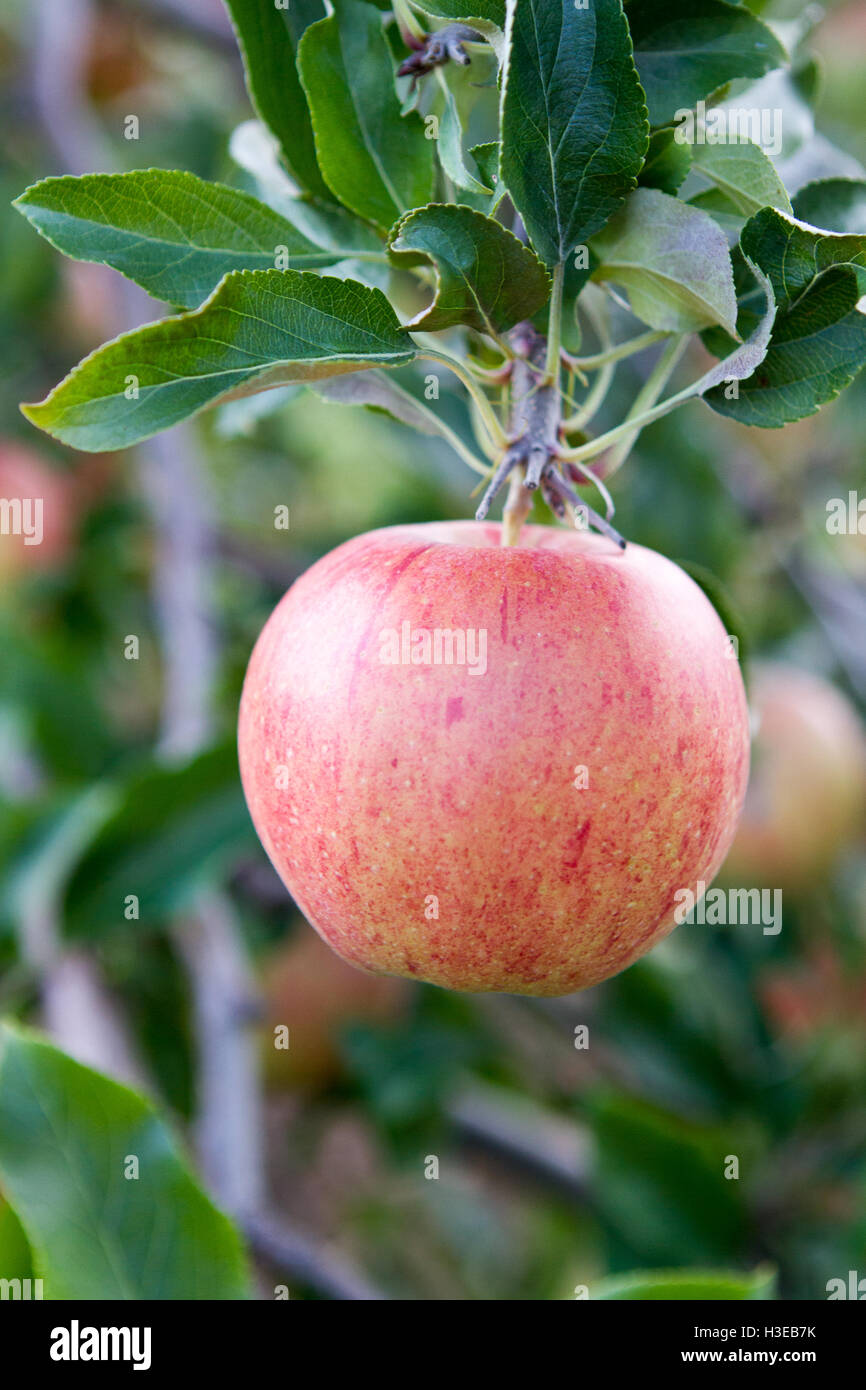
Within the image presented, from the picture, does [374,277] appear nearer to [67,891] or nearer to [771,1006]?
[67,891]

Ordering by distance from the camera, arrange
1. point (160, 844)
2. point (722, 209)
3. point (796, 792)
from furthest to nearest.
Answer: point (796, 792) < point (160, 844) < point (722, 209)

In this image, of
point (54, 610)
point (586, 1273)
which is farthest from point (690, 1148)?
point (54, 610)

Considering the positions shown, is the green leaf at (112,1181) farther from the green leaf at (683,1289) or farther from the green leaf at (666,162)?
the green leaf at (666,162)

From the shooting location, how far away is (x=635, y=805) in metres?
0.58

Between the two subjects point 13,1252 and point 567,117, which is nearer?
point 567,117

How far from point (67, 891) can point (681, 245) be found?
3.68ft

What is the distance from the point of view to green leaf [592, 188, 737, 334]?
587 millimetres

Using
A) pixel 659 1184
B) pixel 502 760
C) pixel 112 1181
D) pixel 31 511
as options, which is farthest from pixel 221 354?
pixel 31 511

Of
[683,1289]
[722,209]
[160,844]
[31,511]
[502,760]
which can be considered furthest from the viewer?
[31,511]

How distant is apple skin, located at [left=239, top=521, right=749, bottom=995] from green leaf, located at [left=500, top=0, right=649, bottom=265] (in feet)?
0.54

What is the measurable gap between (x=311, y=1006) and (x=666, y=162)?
154 centimetres

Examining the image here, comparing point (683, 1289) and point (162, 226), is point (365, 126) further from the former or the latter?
point (683, 1289)

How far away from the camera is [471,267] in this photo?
A: 58cm

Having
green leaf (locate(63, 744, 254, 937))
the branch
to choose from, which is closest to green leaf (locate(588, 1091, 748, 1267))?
the branch
